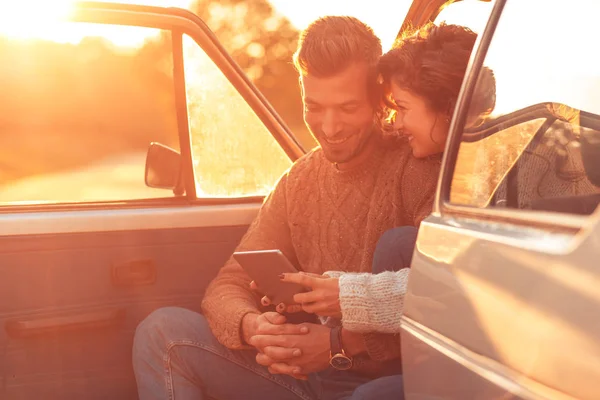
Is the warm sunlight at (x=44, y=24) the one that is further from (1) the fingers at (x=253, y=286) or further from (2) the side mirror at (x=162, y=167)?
Result: (1) the fingers at (x=253, y=286)

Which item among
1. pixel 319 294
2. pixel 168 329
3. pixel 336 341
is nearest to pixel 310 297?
pixel 319 294

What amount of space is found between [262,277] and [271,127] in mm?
1047

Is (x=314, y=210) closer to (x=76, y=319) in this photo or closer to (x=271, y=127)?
(x=271, y=127)

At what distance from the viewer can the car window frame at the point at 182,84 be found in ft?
11.4

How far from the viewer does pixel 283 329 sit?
2.82m

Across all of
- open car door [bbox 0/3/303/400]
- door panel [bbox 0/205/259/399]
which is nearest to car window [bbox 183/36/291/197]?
open car door [bbox 0/3/303/400]

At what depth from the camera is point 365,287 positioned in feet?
8.38

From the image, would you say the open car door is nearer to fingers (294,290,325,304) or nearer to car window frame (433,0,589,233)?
fingers (294,290,325,304)

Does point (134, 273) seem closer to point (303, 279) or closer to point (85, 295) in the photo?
point (85, 295)

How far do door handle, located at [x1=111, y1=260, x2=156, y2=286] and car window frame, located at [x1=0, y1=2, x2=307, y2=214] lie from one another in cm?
21

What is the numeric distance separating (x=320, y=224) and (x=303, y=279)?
20.2 inches

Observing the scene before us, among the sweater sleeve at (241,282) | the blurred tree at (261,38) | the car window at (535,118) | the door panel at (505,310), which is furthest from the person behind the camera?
the blurred tree at (261,38)

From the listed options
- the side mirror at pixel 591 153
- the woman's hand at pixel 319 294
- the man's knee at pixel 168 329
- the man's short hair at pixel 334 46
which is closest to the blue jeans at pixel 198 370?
the man's knee at pixel 168 329

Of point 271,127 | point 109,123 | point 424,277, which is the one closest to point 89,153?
point 109,123
